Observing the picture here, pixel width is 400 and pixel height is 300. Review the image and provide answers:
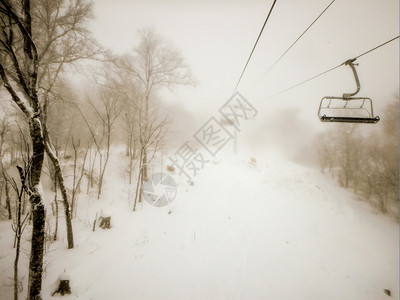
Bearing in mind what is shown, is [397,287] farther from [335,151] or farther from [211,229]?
[335,151]

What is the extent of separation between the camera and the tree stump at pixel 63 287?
4883 mm

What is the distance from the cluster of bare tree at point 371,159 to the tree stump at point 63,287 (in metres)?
20.8

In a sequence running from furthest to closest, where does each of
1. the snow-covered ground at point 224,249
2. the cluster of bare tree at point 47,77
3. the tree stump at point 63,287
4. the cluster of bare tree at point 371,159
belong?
the cluster of bare tree at point 371,159 < the snow-covered ground at point 224,249 < the tree stump at point 63,287 < the cluster of bare tree at point 47,77

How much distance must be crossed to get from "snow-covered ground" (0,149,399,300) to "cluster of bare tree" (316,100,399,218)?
100 inches

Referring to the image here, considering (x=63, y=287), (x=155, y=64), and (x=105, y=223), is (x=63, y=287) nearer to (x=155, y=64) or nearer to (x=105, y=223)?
(x=105, y=223)

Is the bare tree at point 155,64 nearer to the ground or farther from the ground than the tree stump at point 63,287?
farther from the ground

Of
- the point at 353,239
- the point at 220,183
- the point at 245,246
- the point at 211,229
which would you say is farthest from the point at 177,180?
the point at 353,239

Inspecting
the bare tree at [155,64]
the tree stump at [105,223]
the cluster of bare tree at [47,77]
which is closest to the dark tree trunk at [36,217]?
the cluster of bare tree at [47,77]

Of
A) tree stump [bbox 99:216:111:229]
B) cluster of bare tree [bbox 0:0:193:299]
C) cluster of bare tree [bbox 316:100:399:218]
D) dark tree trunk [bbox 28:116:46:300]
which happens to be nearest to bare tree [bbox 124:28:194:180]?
cluster of bare tree [bbox 0:0:193:299]

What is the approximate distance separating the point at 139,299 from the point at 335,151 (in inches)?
944

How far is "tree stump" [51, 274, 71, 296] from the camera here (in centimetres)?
488

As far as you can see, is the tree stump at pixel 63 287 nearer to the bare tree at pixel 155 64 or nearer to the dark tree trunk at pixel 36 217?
the dark tree trunk at pixel 36 217

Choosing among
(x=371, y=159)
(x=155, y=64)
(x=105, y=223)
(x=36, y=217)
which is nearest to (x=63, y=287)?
(x=36, y=217)

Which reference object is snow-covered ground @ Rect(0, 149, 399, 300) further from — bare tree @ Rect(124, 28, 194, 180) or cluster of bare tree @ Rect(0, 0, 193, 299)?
bare tree @ Rect(124, 28, 194, 180)
